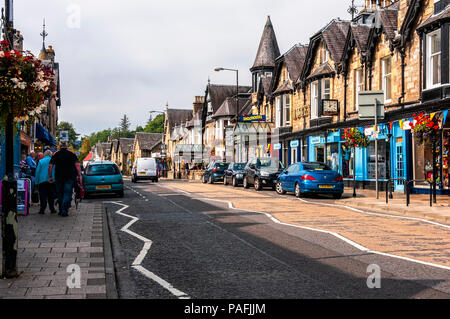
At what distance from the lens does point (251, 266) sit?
261 inches

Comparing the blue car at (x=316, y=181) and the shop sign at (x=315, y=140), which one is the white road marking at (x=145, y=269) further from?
the shop sign at (x=315, y=140)

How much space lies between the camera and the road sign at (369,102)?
16969mm

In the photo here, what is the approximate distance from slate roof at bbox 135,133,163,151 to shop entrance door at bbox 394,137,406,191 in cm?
8580

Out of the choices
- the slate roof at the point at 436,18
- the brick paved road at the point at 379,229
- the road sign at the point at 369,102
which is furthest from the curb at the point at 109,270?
the slate roof at the point at 436,18

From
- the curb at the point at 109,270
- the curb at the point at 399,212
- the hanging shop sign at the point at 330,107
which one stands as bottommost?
the curb at the point at 399,212

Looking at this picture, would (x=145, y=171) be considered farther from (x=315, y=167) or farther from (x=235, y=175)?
(x=315, y=167)

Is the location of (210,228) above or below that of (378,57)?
below

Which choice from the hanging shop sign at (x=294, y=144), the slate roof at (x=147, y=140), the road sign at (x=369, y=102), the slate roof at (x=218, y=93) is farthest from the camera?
the slate roof at (x=147, y=140)

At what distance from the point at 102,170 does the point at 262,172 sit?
8.60 metres

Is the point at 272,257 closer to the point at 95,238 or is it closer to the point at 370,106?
the point at 95,238

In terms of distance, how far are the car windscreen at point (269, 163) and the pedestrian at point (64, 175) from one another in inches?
574

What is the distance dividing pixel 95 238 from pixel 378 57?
2081 centimetres
